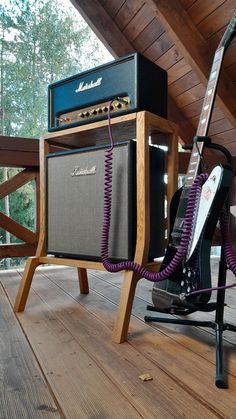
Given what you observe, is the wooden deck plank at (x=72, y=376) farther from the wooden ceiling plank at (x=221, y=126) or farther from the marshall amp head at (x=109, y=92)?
the wooden ceiling plank at (x=221, y=126)

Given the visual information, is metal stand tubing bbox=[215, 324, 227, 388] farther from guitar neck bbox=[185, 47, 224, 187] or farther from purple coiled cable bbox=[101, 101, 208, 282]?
guitar neck bbox=[185, 47, 224, 187]

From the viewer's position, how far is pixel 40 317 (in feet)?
3.99

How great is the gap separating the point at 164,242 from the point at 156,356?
473mm

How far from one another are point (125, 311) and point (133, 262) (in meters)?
0.15

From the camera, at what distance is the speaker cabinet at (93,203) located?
3.61 feet

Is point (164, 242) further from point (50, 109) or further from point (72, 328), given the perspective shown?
point (50, 109)

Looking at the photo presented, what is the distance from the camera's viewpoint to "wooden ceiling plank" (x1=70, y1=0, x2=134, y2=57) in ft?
9.02

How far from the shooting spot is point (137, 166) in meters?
1.07

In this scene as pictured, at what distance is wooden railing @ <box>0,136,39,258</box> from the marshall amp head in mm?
861

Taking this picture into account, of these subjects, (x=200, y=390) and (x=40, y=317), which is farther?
(x=40, y=317)

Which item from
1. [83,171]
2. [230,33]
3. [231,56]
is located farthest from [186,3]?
[83,171]

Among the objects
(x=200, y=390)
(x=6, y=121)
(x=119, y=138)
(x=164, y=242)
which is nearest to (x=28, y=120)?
(x=6, y=121)

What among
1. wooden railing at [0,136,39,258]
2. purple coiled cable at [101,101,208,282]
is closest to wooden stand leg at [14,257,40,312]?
purple coiled cable at [101,101,208,282]

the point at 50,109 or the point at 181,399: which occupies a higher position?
the point at 50,109
